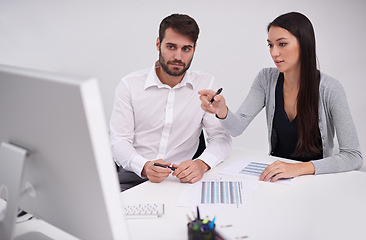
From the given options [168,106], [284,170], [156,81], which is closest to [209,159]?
[284,170]

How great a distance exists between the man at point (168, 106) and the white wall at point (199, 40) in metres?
1.25

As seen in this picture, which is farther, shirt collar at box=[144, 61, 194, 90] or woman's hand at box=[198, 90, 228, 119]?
shirt collar at box=[144, 61, 194, 90]

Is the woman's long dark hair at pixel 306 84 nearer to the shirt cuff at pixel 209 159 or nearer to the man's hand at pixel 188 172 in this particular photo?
the shirt cuff at pixel 209 159

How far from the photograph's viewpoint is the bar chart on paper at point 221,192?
1.30 metres

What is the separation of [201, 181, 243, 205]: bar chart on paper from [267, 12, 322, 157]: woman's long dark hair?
0.58m

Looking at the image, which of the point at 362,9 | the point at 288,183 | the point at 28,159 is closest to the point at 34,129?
the point at 28,159

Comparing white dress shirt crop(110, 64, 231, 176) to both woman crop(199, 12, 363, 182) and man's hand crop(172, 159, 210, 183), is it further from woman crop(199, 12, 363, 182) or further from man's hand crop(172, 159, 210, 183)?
man's hand crop(172, 159, 210, 183)

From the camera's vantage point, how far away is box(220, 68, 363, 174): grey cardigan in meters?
1.58

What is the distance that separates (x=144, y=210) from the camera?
1.21 meters

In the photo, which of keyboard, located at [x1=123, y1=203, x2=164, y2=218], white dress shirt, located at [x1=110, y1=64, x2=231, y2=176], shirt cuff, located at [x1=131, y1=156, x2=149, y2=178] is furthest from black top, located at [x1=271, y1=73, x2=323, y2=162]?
keyboard, located at [x1=123, y1=203, x2=164, y2=218]

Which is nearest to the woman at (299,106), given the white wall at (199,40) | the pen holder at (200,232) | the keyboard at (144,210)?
the keyboard at (144,210)

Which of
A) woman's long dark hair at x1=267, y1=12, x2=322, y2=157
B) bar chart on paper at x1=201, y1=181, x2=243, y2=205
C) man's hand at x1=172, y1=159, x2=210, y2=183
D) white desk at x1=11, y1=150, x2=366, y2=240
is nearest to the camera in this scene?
white desk at x1=11, y1=150, x2=366, y2=240

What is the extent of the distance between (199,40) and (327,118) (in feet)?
6.07

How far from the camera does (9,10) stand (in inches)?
163
